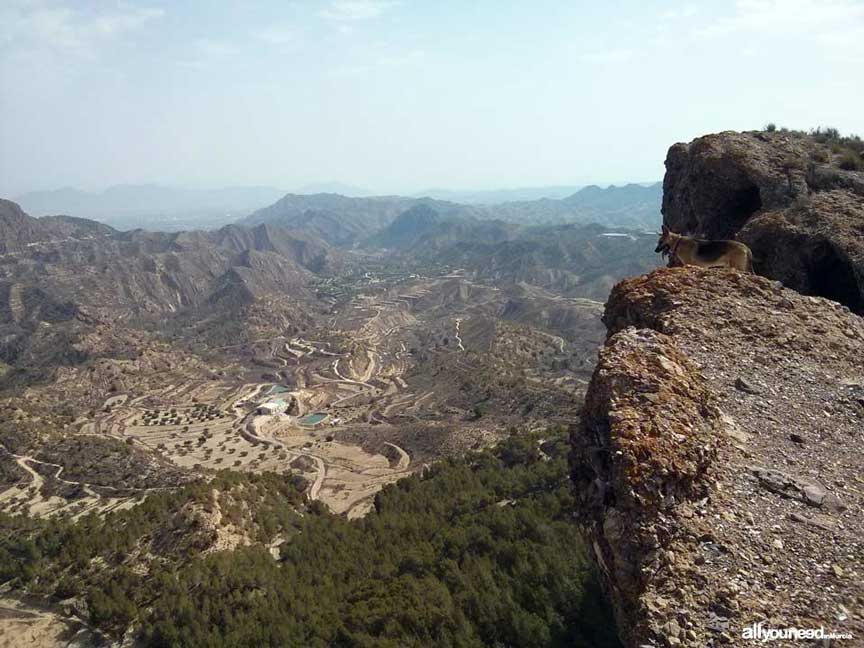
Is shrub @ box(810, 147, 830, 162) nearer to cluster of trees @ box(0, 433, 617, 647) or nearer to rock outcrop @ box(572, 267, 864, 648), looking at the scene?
rock outcrop @ box(572, 267, 864, 648)

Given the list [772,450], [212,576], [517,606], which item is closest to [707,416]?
[772,450]

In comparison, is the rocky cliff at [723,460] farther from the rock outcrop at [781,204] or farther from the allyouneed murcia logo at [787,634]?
the rock outcrop at [781,204]

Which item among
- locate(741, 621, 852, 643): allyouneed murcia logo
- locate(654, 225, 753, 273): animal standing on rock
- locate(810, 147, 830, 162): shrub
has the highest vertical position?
locate(810, 147, 830, 162): shrub

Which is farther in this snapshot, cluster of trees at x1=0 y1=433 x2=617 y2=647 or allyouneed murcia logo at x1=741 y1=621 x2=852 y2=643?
cluster of trees at x1=0 y1=433 x2=617 y2=647

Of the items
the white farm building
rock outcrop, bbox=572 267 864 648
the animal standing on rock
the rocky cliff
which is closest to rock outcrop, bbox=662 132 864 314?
the animal standing on rock

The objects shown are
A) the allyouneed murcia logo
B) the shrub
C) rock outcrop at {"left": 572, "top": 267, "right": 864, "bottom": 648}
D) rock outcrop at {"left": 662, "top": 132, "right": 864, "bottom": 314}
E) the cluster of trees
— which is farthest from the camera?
the shrub

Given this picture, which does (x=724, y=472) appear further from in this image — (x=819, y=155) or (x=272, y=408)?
(x=272, y=408)
